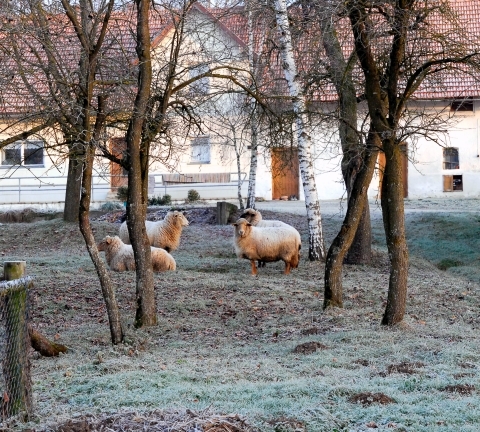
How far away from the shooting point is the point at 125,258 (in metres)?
17.2

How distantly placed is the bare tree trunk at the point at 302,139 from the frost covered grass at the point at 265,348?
58 cm

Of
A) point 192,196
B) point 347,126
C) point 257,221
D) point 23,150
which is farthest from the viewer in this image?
point 192,196

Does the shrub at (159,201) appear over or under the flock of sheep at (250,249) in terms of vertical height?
over

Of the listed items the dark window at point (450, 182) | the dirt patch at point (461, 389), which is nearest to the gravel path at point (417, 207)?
the dark window at point (450, 182)

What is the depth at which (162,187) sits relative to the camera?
38.5m

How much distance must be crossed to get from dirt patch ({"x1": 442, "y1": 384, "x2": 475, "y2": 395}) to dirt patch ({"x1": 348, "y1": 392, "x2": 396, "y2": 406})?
0.84m

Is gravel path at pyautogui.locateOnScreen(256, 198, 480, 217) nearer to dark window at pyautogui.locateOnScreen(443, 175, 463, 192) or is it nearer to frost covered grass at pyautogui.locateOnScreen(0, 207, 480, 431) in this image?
dark window at pyautogui.locateOnScreen(443, 175, 463, 192)

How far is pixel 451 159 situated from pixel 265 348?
30712mm

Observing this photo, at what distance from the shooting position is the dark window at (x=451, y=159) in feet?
128

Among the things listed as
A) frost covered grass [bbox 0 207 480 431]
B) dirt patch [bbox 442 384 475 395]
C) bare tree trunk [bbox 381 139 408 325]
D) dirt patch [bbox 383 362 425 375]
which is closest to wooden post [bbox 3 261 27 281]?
frost covered grass [bbox 0 207 480 431]

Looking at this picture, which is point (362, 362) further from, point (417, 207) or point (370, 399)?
point (417, 207)

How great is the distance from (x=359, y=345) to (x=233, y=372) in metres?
2.12

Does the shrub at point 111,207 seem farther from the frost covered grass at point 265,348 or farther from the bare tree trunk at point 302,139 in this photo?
the bare tree trunk at point 302,139

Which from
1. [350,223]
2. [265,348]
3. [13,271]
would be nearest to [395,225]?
[350,223]
